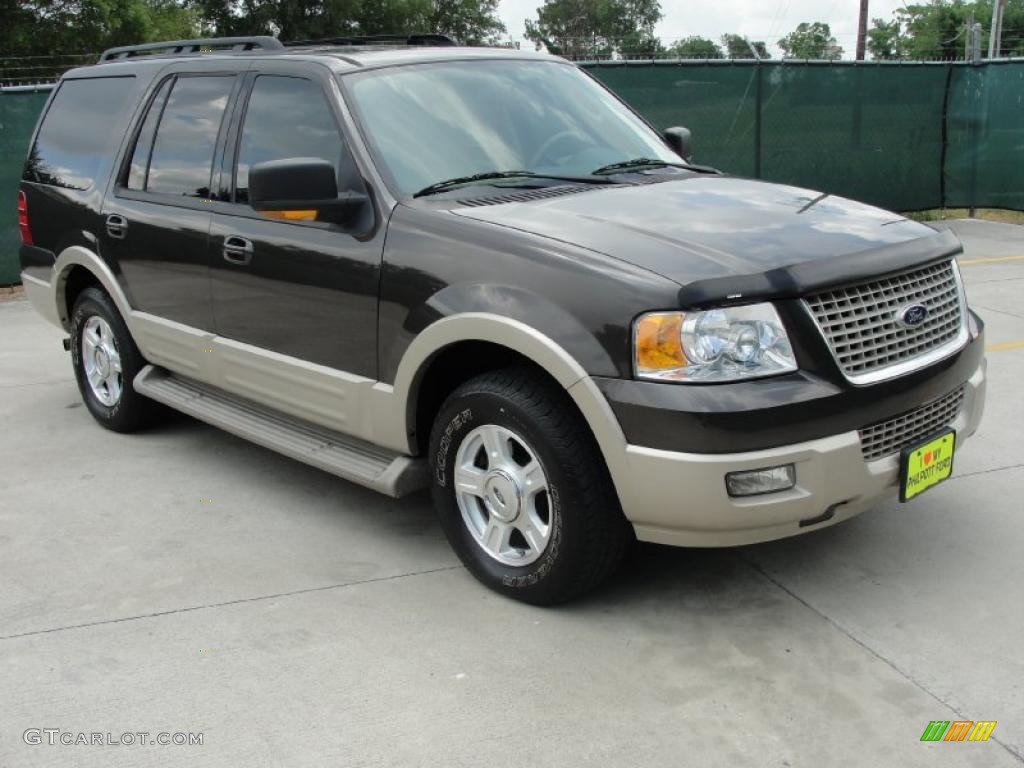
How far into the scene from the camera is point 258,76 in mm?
4910

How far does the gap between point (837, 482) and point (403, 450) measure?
64.1 inches

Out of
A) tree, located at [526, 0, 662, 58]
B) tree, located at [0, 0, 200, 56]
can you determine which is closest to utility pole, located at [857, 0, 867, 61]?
tree, located at [0, 0, 200, 56]

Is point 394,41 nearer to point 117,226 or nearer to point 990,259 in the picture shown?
point 117,226

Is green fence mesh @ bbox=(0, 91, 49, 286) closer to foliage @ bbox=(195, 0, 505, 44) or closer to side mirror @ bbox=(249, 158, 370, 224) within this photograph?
side mirror @ bbox=(249, 158, 370, 224)

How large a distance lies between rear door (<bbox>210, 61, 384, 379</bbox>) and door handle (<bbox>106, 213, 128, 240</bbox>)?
86cm

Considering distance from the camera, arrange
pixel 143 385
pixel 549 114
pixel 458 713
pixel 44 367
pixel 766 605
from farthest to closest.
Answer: pixel 44 367 < pixel 143 385 < pixel 549 114 < pixel 766 605 < pixel 458 713

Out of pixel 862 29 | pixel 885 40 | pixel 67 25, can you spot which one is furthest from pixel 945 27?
pixel 67 25

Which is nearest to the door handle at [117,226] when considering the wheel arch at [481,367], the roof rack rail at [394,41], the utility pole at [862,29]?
the roof rack rail at [394,41]

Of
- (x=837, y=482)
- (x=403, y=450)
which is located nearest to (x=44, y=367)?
(x=403, y=450)

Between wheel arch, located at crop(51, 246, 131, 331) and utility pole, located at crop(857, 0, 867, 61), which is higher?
utility pole, located at crop(857, 0, 867, 61)

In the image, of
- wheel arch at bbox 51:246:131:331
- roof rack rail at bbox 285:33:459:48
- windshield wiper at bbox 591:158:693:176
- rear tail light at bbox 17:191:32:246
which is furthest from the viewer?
rear tail light at bbox 17:191:32:246

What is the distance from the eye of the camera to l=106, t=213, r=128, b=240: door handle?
18.3 ft

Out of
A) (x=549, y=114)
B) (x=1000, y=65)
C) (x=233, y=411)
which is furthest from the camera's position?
(x=1000, y=65)

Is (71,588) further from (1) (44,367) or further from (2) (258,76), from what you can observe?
(1) (44,367)
